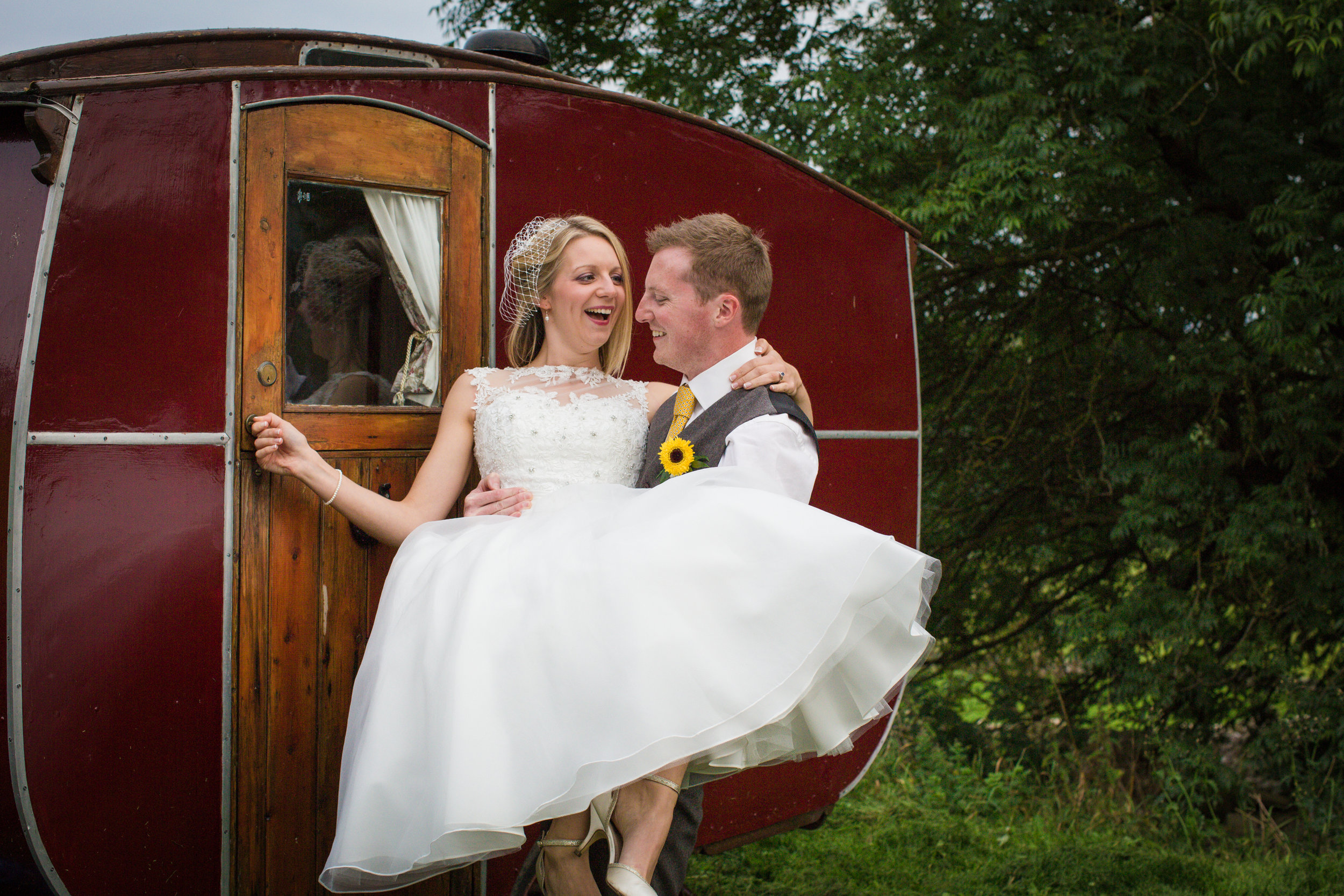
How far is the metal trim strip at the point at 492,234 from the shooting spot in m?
3.29

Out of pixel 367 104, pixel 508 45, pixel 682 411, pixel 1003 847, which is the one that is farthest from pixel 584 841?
pixel 1003 847

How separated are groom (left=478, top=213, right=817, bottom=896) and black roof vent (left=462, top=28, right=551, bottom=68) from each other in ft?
5.06

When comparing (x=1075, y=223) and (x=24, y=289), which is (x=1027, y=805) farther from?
(x=24, y=289)

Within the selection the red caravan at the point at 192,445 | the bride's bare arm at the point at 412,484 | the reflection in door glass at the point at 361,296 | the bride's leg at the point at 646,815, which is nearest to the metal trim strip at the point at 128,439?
the red caravan at the point at 192,445

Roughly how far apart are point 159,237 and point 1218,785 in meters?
6.04

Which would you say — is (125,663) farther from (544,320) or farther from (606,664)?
(544,320)

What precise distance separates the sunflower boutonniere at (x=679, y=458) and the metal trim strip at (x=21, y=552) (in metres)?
1.56

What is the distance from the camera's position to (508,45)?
4.12 meters

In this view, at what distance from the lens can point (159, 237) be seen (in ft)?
9.14

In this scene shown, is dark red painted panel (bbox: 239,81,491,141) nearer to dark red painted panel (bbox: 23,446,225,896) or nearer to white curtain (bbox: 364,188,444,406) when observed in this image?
white curtain (bbox: 364,188,444,406)

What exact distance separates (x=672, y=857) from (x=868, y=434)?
2018 millimetres

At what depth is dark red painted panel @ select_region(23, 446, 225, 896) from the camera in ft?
8.62

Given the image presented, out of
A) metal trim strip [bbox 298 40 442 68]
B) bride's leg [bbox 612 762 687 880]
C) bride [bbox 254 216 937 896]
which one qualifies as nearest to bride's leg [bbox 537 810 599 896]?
bride [bbox 254 216 937 896]

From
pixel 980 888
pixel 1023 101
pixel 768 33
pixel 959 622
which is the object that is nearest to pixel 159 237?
pixel 980 888
